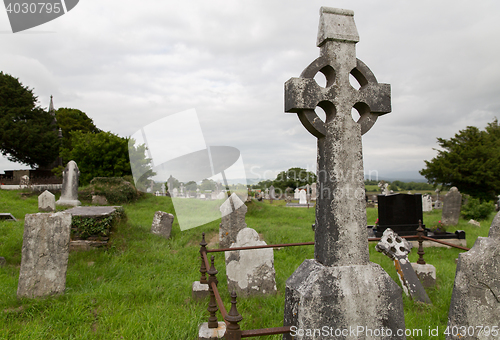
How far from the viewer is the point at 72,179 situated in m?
14.0

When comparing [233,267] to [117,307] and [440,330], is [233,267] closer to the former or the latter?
[117,307]

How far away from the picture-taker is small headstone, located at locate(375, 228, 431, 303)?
474 centimetres

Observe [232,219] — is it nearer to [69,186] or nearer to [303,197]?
[69,186]

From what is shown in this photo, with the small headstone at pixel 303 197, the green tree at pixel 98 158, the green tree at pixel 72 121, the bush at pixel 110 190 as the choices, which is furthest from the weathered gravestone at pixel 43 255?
the green tree at pixel 72 121

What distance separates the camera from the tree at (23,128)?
2731 centimetres

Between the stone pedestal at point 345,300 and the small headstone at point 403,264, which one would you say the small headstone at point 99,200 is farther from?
the stone pedestal at point 345,300

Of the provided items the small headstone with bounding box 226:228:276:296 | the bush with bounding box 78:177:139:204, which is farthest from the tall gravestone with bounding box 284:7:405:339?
the bush with bounding box 78:177:139:204

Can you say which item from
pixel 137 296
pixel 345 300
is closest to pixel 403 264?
pixel 345 300

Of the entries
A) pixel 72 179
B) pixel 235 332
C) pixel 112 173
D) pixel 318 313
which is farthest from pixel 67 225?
pixel 112 173

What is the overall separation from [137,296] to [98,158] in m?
16.7

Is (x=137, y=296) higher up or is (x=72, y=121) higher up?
(x=72, y=121)

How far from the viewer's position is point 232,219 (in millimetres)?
7785

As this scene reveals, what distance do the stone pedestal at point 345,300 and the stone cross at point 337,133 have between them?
93mm

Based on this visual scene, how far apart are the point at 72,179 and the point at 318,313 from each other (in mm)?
14952
